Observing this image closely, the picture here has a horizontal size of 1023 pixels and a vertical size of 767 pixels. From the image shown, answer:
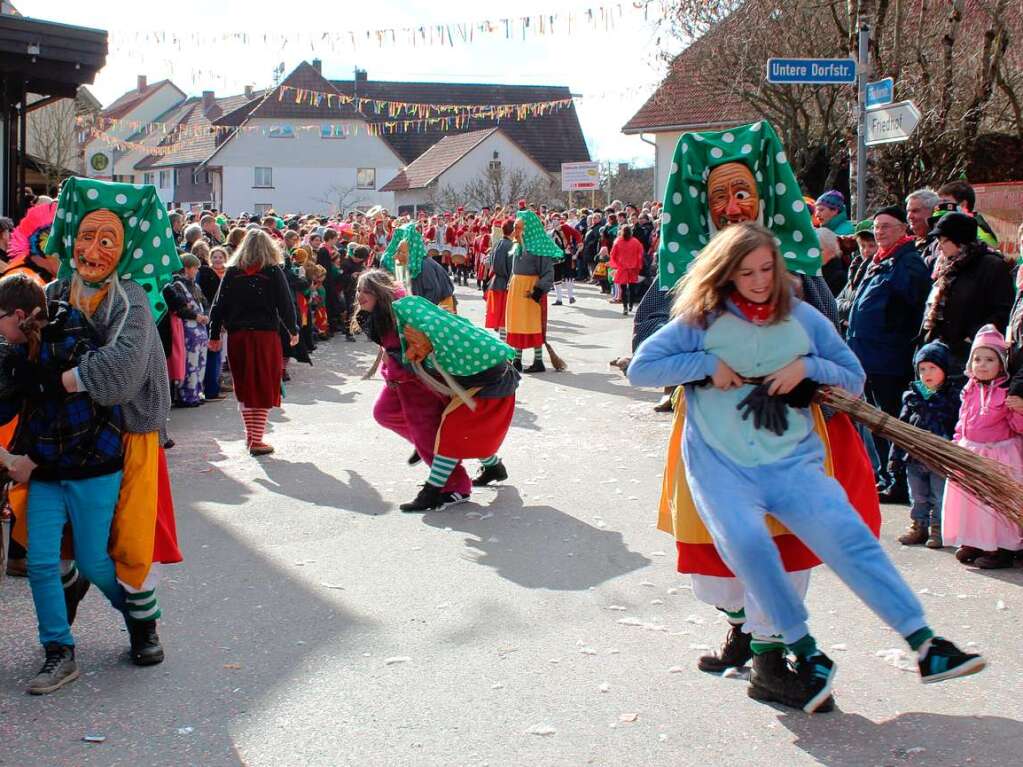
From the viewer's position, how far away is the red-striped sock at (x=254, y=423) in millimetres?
10156

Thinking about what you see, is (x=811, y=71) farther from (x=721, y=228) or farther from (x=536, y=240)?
(x=721, y=228)

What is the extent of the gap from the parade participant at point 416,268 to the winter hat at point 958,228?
207 inches

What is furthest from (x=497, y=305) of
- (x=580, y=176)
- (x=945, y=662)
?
(x=580, y=176)

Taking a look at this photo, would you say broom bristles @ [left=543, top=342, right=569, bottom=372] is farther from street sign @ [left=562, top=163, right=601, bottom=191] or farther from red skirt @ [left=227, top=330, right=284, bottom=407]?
street sign @ [left=562, top=163, right=601, bottom=191]

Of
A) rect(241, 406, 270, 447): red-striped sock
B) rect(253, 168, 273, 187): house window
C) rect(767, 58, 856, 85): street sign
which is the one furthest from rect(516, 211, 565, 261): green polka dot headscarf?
rect(253, 168, 273, 187): house window

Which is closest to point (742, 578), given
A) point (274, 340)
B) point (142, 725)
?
point (142, 725)

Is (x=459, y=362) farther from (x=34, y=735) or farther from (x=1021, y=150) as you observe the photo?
(x=1021, y=150)

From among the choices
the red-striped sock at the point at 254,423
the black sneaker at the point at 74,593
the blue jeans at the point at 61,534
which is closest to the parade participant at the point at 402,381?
the red-striped sock at the point at 254,423

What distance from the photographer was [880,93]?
11.5 meters

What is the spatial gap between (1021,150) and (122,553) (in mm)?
16588

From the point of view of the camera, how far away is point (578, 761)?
414 centimetres

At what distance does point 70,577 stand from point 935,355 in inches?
191

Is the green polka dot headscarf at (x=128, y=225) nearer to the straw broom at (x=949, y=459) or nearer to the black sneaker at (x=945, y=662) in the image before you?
the straw broom at (x=949, y=459)

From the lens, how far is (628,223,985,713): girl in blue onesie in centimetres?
426
